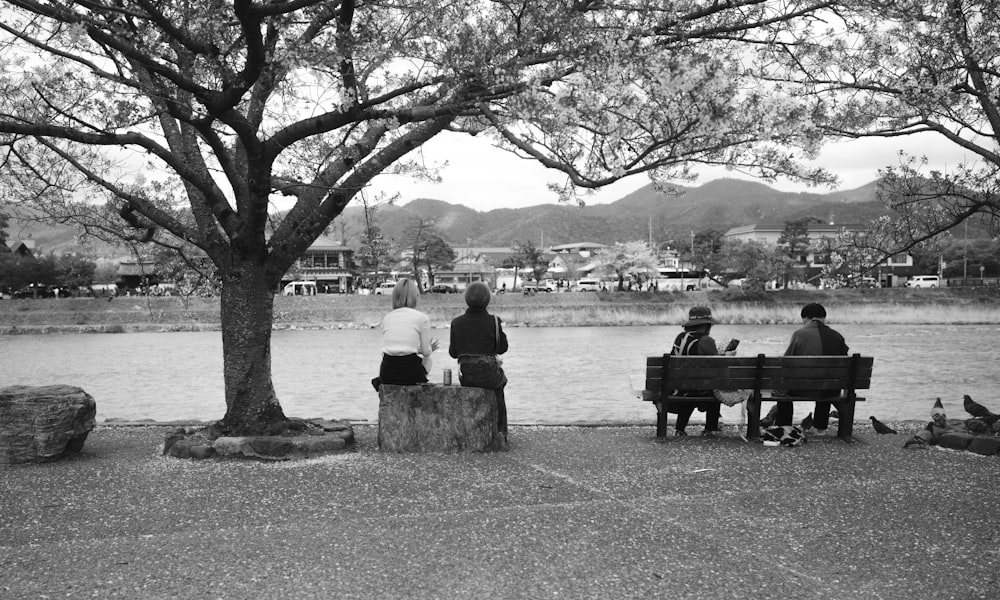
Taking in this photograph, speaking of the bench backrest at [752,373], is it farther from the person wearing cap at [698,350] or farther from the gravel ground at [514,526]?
the gravel ground at [514,526]

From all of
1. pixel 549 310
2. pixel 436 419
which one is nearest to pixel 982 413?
pixel 436 419

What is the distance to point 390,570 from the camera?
4.43 m

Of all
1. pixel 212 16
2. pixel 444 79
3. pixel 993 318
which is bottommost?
pixel 993 318

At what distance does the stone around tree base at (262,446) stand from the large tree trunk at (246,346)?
0.38m

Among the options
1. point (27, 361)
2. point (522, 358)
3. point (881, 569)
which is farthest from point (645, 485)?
point (27, 361)

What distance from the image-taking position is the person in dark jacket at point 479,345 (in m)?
7.42

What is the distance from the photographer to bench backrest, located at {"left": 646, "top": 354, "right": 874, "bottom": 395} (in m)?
8.28

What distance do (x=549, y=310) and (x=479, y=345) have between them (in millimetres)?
52486

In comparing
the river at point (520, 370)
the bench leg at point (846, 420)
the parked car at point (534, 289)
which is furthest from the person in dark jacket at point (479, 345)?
the parked car at point (534, 289)

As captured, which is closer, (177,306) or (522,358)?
(522,358)

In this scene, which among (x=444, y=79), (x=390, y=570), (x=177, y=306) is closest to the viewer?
(x=390, y=570)

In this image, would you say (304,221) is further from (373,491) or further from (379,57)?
(373,491)

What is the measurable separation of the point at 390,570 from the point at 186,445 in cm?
391

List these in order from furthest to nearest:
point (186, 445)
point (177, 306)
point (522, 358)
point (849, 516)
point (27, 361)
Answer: point (177, 306), point (27, 361), point (522, 358), point (186, 445), point (849, 516)
